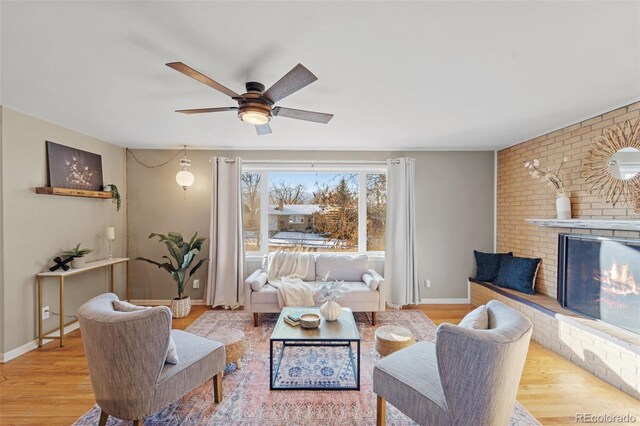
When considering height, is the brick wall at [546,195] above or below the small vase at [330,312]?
above

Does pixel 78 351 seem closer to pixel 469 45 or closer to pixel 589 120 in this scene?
pixel 469 45

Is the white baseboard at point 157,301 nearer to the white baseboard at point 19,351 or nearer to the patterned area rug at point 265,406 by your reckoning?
the white baseboard at point 19,351

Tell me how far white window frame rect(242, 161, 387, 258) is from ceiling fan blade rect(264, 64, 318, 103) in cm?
245

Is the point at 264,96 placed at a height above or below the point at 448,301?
above

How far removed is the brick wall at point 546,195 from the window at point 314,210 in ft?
5.84

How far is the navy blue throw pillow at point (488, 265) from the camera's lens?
156 inches

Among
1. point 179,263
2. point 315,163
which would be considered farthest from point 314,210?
point 179,263

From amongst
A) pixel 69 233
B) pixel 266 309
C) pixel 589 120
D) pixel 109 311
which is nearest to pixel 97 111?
pixel 69 233

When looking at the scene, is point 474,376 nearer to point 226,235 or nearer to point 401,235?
point 401,235

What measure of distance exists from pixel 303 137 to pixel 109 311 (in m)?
2.75

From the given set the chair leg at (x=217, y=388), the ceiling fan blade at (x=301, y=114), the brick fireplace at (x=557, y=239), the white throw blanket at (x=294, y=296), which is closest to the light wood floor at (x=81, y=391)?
the brick fireplace at (x=557, y=239)

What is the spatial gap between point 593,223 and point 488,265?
161cm

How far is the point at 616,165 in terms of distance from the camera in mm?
2475

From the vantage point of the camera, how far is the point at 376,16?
1.39 m
